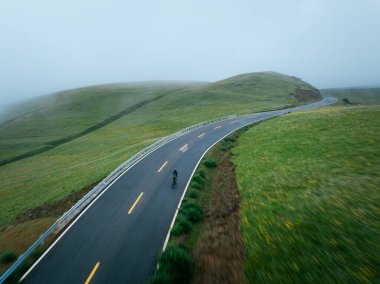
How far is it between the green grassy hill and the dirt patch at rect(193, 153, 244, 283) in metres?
10.7

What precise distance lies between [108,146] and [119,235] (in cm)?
3454

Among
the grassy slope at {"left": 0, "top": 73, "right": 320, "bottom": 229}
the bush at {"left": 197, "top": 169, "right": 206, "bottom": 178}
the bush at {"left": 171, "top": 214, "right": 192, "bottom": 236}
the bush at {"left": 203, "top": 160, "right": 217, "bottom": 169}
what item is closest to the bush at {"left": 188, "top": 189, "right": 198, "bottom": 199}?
the bush at {"left": 171, "top": 214, "right": 192, "bottom": 236}

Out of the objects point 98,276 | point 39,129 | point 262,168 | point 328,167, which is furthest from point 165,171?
point 39,129

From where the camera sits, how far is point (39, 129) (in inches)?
2859

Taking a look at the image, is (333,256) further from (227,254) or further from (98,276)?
(98,276)

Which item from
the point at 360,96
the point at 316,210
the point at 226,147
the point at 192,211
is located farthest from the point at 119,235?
the point at 360,96

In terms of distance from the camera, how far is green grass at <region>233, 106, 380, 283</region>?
6.89 meters

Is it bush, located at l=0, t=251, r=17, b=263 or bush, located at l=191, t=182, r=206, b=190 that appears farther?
bush, located at l=191, t=182, r=206, b=190

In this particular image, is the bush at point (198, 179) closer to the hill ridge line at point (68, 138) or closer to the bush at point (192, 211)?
the bush at point (192, 211)

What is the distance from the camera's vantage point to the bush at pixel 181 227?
1141 cm

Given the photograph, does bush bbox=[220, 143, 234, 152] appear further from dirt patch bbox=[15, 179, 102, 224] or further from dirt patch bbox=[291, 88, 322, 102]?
dirt patch bbox=[291, 88, 322, 102]

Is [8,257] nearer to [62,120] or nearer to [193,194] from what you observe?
[193,194]

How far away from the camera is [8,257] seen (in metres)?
10.5

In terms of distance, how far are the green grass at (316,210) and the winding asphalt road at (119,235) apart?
5.10m
